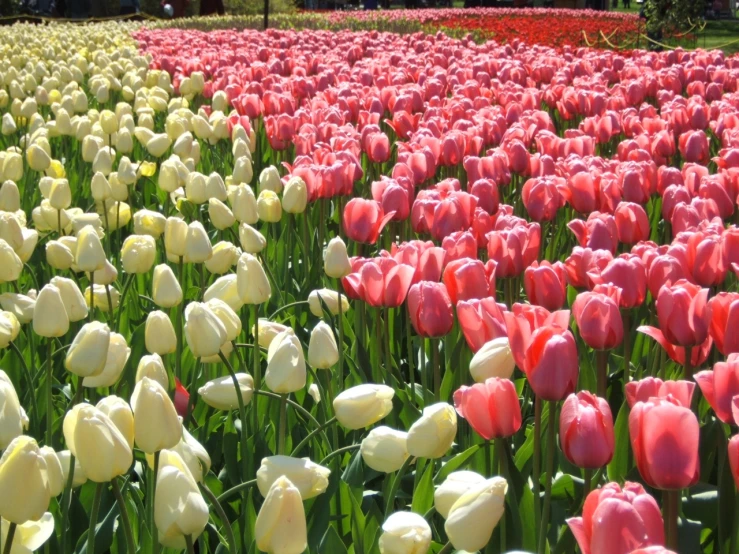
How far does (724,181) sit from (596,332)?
1504 mm

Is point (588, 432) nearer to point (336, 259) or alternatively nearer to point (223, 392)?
point (223, 392)

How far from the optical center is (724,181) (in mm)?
2984

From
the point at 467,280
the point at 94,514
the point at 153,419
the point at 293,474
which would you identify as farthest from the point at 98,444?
the point at 467,280

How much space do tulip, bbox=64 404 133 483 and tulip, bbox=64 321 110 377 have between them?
11.0 inches

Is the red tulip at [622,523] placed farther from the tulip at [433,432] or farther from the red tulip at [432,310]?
the red tulip at [432,310]

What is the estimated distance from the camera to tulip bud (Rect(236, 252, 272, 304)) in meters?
1.97

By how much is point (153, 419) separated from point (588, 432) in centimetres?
60

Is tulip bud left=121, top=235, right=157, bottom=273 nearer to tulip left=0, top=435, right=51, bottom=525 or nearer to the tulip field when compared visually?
the tulip field

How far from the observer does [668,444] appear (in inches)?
47.9

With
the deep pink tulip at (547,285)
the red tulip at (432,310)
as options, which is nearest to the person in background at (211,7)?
the deep pink tulip at (547,285)

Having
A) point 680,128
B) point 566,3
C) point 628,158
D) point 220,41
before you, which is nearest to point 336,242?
point 628,158

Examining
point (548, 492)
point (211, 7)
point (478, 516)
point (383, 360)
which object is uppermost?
point (211, 7)

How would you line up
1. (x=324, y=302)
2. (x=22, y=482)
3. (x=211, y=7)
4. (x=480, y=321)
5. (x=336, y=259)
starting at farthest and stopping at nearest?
(x=211, y=7) → (x=324, y=302) → (x=336, y=259) → (x=480, y=321) → (x=22, y=482)

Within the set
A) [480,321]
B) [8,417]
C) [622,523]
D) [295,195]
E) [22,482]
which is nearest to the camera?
[622,523]
